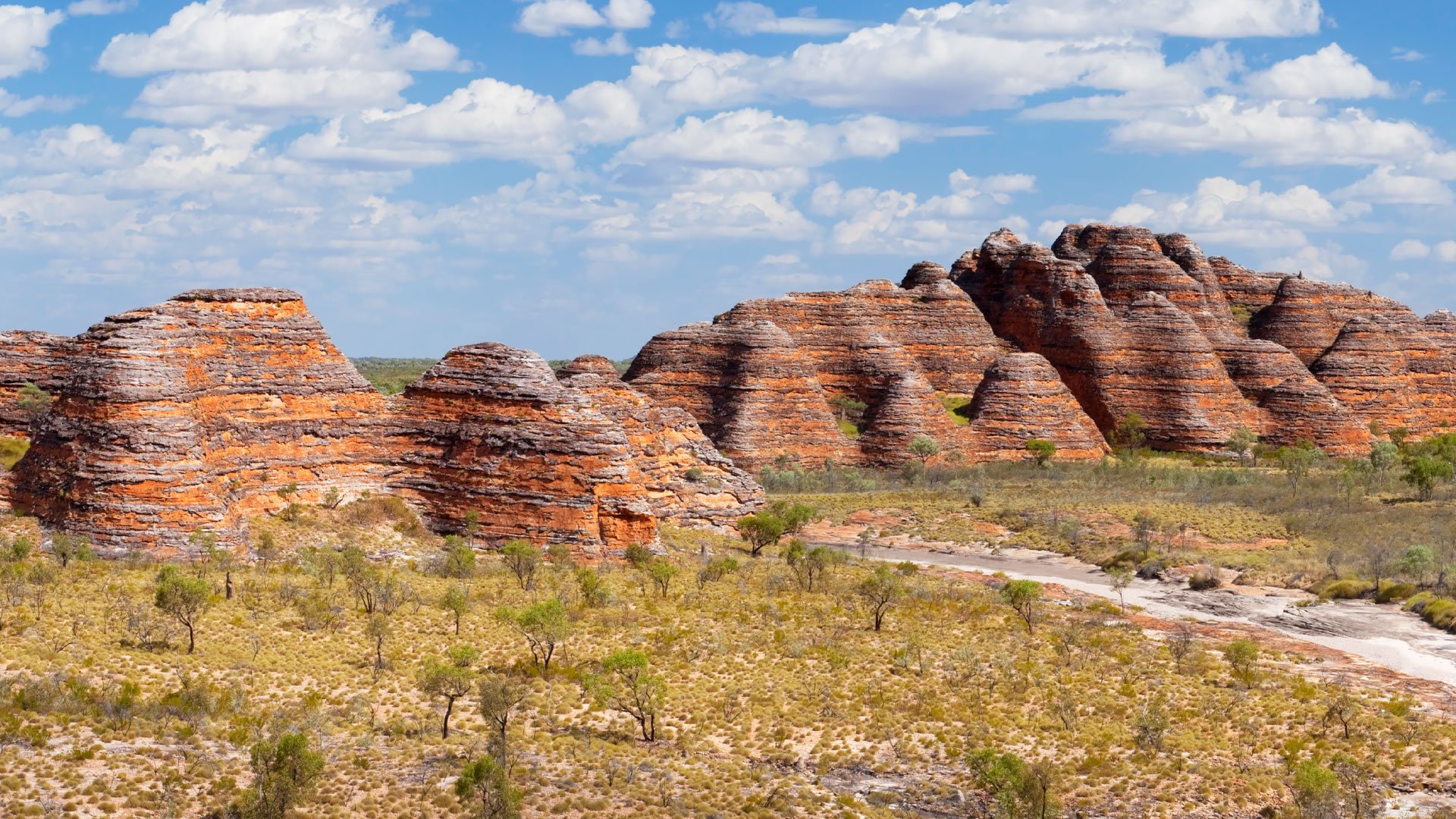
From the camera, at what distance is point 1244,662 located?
30328mm

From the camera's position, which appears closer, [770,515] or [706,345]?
[770,515]

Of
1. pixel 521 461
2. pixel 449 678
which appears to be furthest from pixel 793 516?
pixel 449 678

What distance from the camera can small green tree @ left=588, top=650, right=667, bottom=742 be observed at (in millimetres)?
25219

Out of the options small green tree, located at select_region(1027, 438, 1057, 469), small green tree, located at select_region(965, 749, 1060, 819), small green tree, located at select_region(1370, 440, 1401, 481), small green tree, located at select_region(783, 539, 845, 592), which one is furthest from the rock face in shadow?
small green tree, located at select_region(1370, 440, 1401, 481)

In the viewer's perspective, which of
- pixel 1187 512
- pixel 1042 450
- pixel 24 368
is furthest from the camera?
pixel 1042 450

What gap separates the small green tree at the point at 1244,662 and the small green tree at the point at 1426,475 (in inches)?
1233

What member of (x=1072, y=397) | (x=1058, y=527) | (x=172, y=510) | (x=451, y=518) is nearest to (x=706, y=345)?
(x=1072, y=397)

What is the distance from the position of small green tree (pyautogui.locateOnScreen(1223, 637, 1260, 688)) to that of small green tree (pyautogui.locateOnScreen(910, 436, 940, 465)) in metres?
36.2

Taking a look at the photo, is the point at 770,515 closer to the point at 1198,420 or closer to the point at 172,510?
→ the point at 172,510

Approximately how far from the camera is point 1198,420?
73750 millimetres

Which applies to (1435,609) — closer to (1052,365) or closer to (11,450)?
(11,450)

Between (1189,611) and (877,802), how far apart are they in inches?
823

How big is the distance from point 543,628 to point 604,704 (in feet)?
8.76

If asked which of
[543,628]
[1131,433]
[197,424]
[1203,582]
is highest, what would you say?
[1131,433]
